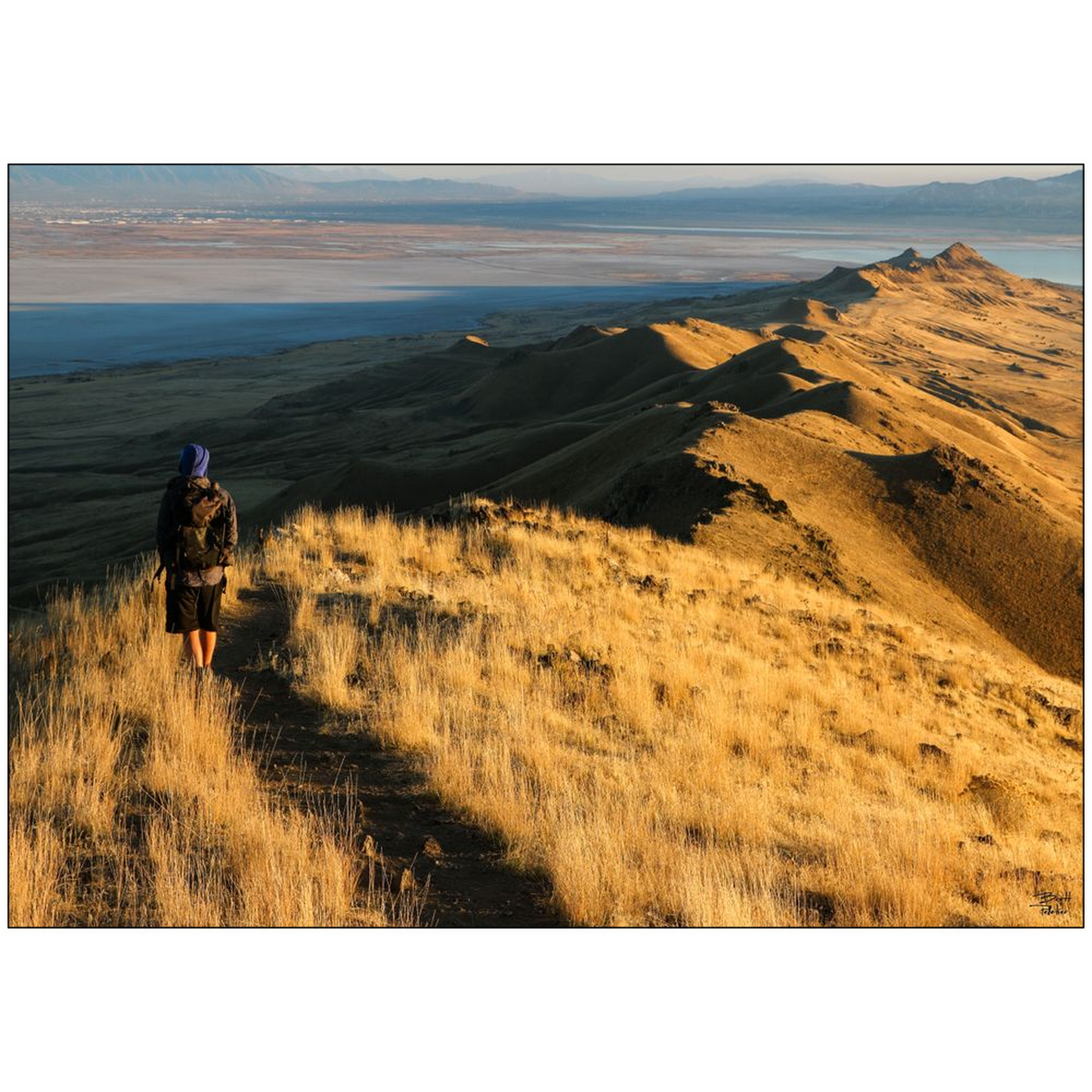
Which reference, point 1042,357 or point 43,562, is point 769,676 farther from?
point 1042,357

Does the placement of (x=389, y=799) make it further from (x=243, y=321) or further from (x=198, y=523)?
(x=243, y=321)

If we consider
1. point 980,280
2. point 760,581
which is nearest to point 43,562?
point 760,581

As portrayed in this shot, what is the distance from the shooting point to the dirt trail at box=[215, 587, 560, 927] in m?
5.17

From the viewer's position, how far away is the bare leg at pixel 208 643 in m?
7.98

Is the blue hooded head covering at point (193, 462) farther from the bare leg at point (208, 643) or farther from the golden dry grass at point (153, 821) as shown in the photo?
the golden dry grass at point (153, 821)

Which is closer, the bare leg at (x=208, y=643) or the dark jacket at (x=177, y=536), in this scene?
the dark jacket at (x=177, y=536)

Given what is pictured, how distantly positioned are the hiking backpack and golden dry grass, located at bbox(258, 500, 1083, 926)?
3.70 feet

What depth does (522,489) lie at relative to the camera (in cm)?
2230

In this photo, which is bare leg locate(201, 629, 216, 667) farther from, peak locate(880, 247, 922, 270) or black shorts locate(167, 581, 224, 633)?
peak locate(880, 247, 922, 270)

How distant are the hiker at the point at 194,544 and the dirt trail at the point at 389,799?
0.60 metres

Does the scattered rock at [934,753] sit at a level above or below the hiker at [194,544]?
below

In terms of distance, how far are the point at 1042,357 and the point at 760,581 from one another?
62.4 m

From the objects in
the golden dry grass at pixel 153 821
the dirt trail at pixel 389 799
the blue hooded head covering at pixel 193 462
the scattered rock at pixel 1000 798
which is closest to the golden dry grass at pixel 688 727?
the scattered rock at pixel 1000 798
